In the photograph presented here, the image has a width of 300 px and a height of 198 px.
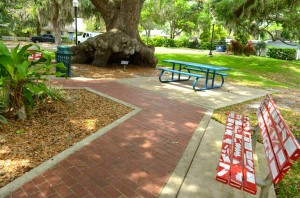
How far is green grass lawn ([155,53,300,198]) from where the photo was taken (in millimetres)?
3385

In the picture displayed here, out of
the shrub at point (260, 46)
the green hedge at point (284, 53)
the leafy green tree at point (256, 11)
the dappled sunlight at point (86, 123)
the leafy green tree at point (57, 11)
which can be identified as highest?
the leafy green tree at point (57, 11)

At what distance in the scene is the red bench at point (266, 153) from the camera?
2266 millimetres

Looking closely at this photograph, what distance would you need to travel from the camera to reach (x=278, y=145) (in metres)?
2.56

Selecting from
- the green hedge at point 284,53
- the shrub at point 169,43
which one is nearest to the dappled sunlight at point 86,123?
the green hedge at point 284,53

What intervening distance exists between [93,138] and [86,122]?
2.49 feet

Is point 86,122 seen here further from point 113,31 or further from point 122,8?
point 122,8

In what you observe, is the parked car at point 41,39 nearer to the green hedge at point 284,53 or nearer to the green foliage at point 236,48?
the green foliage at point 236,48

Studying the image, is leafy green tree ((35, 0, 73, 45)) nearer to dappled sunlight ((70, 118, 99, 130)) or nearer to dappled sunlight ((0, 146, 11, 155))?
dappled sunlight ((70, 118, 99, 130))

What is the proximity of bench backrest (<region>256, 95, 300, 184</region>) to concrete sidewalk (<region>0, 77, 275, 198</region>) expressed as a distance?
0.71m

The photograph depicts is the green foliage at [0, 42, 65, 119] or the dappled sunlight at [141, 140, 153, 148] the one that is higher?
the green foliage at [0, 42, 65, 119]

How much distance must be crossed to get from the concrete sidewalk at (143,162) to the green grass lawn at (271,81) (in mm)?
293

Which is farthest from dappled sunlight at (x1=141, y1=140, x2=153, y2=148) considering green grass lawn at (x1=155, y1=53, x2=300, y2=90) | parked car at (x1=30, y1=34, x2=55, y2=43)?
parked car at (x1=30, y1=34, x2=55, y2=43)

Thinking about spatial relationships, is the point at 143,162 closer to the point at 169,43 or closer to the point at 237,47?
the point at 237,47

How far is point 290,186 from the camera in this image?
A: 3271 mm
